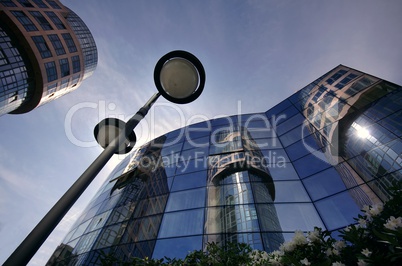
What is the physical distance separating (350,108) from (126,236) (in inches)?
496

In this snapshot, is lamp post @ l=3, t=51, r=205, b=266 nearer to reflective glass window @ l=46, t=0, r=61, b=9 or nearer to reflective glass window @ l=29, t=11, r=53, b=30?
reflective glass window @ l=29, t=11, r=53, b=30

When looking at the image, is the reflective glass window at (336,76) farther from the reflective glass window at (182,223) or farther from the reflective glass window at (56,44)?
the reflective glass window at (56,44)

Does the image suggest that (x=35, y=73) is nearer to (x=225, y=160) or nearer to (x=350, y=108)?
(x=225, y=160)

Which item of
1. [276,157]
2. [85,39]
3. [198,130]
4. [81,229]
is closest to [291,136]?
[276,157]

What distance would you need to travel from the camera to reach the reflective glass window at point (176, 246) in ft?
23.0

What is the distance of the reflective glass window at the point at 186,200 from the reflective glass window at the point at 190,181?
0.37m

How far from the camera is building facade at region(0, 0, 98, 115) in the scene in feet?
86.8

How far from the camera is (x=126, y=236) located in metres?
8.51

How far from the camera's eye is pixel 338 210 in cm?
691

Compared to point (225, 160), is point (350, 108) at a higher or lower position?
higher

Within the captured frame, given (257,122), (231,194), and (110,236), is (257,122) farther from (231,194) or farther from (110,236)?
(110,236)

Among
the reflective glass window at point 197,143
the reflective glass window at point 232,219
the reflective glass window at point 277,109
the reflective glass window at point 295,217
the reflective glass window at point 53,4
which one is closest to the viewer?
the reflective glass window at point 295,217

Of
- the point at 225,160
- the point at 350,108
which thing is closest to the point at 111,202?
the point at 225,160

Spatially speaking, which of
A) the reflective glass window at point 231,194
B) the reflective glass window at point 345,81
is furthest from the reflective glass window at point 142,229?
the reflective glass window at point 345,81
